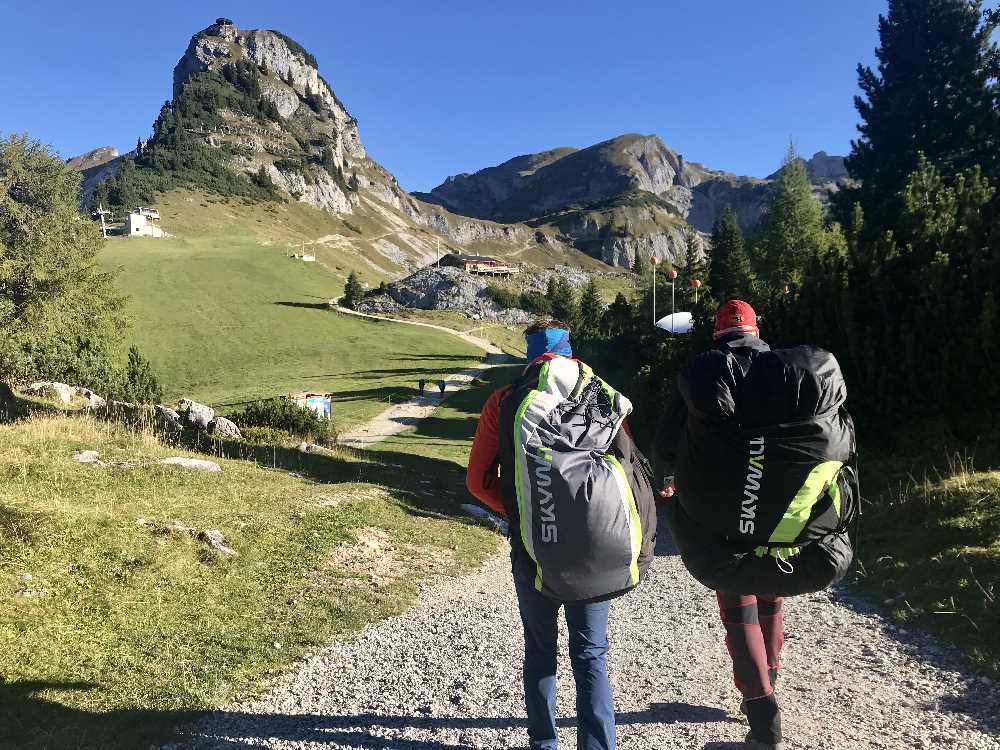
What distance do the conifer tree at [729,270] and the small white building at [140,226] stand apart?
95.2 meters

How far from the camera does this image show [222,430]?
16531mm

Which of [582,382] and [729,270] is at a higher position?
[729,270]

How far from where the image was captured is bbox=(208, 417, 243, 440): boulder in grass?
1625 centimetres

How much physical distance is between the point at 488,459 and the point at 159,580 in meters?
5.05

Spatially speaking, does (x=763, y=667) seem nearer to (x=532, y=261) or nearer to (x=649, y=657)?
(x=649, y=657)

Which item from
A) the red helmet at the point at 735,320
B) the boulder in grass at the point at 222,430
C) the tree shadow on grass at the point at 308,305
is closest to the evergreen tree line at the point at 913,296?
the red helmet at the point at 735,320

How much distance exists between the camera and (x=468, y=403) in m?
32.7

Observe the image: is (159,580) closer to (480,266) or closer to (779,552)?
(779,552)

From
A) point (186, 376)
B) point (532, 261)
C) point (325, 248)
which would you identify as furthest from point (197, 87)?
point (186, 376)

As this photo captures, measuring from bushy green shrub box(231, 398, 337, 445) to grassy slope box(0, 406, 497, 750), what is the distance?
7522mm

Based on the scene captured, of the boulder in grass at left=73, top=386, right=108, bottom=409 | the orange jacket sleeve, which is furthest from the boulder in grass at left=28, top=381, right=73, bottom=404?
Result: the orange jacket sleeve

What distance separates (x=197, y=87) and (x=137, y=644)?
23219 cm

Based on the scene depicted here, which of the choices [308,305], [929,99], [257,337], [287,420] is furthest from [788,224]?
[308,305]

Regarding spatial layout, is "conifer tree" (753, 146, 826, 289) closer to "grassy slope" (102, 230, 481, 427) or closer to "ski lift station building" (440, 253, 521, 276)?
"grassy slope" (102, 230, 481, 427)
